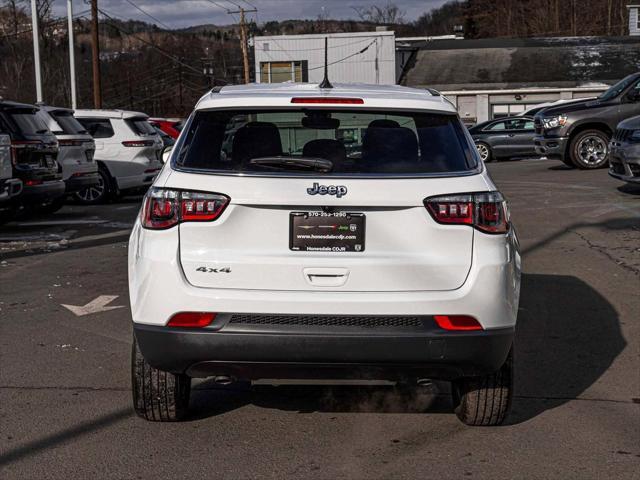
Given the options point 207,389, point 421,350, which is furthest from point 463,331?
point 207,389

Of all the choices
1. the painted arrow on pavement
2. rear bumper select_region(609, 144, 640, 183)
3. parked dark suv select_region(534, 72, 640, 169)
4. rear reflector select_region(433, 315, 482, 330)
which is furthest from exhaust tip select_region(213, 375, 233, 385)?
parked dark suv select_region(534, 72, 640, 169)

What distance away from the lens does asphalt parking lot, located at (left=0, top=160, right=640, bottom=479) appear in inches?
180

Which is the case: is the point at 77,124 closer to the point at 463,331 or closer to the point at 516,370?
the point at 516,370

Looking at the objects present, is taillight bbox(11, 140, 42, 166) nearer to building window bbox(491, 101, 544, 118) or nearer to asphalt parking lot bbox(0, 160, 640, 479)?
asphalt parking lot bbox(0, 160, 640, 479)

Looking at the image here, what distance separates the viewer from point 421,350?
4.34 meters

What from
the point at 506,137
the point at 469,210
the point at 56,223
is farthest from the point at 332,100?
the point at 506,137

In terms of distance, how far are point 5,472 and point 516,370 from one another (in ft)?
11.0

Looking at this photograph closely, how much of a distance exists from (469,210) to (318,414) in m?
1.60

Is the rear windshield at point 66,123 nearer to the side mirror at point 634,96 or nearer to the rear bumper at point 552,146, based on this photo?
the rear bumper at point 552,146

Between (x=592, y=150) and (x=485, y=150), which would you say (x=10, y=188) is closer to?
(x=592, y=150)

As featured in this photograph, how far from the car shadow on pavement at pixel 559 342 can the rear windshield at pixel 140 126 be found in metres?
11.2

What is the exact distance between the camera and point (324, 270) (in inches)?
171

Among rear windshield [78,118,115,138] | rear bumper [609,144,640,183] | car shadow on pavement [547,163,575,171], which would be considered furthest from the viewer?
car shadow on pavement [547,163,575,171]

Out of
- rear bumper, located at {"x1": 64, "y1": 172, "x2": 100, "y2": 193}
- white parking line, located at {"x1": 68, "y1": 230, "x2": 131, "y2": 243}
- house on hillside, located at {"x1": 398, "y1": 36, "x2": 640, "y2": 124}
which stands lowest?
white parking line, located at {"x1": 68, "y1": 230, "x2": 131, "y2": 243}
